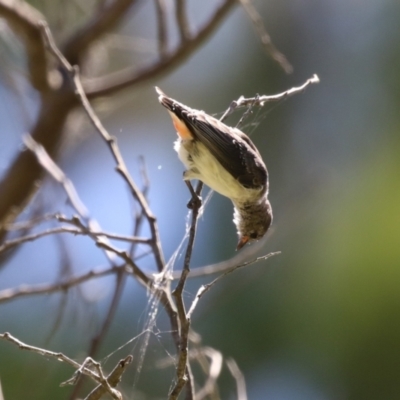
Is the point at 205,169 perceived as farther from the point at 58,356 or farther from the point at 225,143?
the point at 58,356

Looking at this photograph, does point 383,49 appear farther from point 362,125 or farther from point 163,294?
point 163,294

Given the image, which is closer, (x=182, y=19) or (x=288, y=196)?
(x=182, y=19)

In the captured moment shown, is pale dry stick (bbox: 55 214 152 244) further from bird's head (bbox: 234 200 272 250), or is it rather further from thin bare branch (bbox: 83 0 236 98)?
thin bare branch (bbox: 83 0 236 98)

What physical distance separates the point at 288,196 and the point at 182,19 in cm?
149

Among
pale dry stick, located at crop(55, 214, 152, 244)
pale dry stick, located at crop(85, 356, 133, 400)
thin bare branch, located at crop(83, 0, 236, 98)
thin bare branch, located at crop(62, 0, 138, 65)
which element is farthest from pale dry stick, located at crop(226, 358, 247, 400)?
thin bare branch, located at crop(62, 0, 138, 65)

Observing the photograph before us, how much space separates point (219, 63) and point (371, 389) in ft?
9.75

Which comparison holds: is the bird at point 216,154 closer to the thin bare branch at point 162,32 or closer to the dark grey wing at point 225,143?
the dark grey wing at point 225,143

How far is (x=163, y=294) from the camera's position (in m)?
1.59

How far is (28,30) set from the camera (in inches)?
114

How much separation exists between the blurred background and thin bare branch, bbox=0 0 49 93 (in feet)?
0.90

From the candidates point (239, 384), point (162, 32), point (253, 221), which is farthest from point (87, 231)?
point (162, 32)

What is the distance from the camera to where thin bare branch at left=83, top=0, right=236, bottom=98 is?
2877mm

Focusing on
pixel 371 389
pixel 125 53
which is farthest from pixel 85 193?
pixel 371 389

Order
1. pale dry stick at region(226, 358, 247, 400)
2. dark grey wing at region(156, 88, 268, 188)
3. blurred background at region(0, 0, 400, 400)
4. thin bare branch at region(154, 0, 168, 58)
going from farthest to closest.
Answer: blurred background at region(0, 0, 400, 400) < thin bare branch at region(154, 0, 168, 58) < dark grey wing at region(156, 88, 268, 188) < pale dry stick at region(226, 358, 247, 400)
